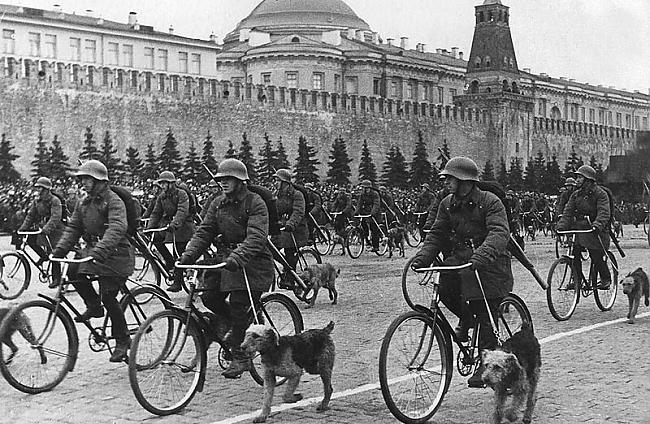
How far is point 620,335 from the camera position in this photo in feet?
29.3

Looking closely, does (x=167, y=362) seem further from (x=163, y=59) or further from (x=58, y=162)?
(x=163, y=59)

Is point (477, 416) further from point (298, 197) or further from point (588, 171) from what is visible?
point (298, 197)

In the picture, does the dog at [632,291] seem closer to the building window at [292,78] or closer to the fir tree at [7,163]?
the fir tree at [7,163]

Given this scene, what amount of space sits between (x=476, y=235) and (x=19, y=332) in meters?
2.76

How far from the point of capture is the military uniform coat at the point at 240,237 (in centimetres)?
654

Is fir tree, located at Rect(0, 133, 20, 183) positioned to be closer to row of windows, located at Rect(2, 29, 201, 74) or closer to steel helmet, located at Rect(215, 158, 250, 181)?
row of windows, located at Rect(2, 29, 201, 74)

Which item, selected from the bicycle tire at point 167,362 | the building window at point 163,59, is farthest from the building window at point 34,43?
the bicycle tire at point 167,362

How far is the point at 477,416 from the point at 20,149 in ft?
111

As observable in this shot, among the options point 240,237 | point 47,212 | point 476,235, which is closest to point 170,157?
A: point 47,212

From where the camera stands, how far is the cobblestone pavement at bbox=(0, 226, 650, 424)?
5.94m

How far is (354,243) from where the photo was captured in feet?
64.2

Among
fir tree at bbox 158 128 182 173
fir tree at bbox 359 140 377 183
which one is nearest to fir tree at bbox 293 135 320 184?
fir tree at bbox 359 140 377 183

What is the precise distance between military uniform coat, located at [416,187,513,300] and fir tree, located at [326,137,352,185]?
39.1 meters

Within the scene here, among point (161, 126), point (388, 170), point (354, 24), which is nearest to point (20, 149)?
point (161, 126)
